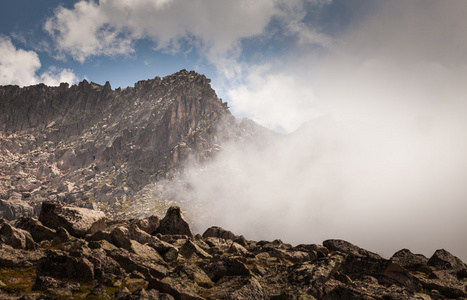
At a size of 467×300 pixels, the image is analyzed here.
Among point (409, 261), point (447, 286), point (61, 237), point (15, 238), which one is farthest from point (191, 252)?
point (409, 261)

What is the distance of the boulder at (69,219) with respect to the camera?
140 ft

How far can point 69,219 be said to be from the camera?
43.3 meters

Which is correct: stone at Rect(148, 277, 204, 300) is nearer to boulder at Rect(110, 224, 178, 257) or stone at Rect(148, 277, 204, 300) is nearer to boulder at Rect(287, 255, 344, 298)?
boulder at Rect(287, 255, 344, 298)

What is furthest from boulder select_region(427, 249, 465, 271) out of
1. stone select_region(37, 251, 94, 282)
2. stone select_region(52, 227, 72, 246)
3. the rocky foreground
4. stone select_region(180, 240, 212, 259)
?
stone select_region(52, 227, 72, 246)

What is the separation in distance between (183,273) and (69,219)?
83.0 ft

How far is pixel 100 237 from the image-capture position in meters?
37.9

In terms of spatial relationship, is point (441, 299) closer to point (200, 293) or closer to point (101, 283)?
point (200, 293)

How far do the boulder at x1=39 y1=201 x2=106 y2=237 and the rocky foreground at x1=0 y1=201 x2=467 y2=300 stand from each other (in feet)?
0.96

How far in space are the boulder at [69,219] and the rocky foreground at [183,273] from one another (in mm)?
292

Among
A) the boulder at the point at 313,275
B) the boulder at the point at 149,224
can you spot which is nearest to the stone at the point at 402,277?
the boulder at the point at 313,275

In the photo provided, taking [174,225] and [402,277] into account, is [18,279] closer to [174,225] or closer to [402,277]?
[174,225]

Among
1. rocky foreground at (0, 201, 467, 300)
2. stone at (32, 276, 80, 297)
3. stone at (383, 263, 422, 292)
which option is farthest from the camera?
stone at (383, 263, 422, 292)

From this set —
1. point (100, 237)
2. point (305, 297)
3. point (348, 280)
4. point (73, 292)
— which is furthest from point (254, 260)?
point (73, 292)

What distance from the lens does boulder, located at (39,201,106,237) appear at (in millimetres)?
42781
